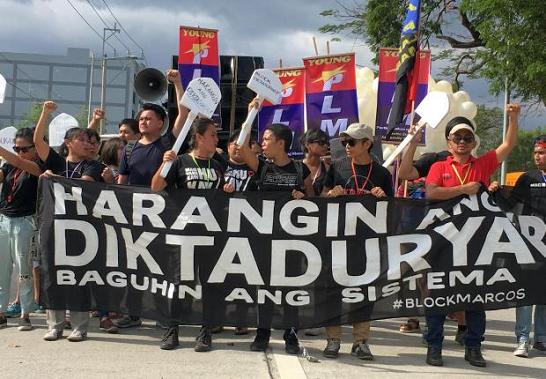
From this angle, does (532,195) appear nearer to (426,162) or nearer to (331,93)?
(426,162)

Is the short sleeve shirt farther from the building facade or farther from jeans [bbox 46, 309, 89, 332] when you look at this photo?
the building facade

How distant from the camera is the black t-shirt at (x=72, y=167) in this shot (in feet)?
18.5

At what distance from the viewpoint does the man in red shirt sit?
16.4ft

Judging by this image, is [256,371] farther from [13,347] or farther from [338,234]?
[13,347]

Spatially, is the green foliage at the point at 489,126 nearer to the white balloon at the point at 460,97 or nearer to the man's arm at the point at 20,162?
the white balloon at the point at 460,97

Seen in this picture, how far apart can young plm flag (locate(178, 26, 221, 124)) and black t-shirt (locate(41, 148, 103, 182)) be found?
3398mm

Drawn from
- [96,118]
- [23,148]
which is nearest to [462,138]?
[96,118]

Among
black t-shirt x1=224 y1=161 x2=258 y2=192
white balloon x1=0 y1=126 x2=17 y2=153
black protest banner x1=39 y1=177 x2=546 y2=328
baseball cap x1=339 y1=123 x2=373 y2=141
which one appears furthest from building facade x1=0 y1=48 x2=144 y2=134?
baseball cap x1=339 y1=123 x2=373 y2=141

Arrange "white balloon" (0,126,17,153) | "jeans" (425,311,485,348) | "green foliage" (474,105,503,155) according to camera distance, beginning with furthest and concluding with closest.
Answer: "green foliage" (474,105,503,155) → "white balloon" (0,126,17,153) → "jeans" (425,311,485,348)

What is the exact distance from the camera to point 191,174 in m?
5.25

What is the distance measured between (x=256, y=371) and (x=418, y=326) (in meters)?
2.38

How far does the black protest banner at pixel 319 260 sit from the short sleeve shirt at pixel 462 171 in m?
0.16

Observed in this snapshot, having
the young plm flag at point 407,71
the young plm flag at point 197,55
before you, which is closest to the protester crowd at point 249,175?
the young plm flag at point 407,71

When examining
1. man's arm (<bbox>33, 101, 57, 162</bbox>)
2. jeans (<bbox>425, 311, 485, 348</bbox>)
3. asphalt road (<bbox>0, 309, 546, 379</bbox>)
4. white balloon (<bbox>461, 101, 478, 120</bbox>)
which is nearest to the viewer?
asphalt road (<bbox>0, 309, 546, 379</bbox>)
